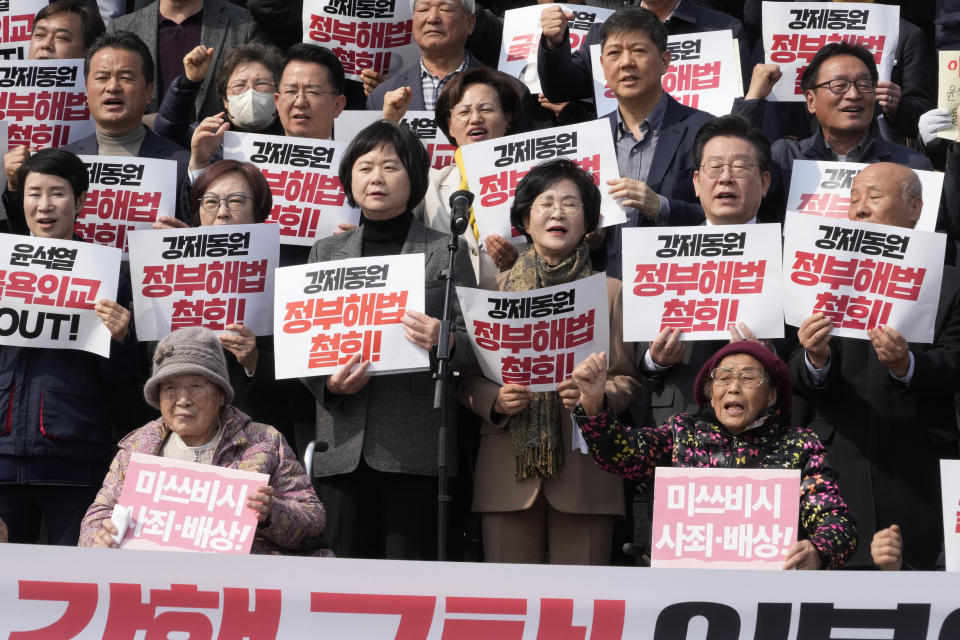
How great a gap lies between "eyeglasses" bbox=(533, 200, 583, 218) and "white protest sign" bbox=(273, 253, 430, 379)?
687 mm

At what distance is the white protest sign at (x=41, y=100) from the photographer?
891cm

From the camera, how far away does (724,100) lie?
351 inches

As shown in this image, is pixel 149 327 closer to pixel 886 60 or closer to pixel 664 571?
pixel 664 571

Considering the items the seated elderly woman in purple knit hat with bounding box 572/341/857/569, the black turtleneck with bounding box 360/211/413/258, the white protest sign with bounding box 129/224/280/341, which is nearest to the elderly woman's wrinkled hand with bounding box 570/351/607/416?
the seated elderly woman in purple knit hat with bounding box 572/341/857/569

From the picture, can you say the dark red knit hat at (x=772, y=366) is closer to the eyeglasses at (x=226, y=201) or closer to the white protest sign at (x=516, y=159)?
the white protest sign at (x=516, y=159)

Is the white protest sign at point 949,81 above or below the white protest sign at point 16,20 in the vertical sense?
below

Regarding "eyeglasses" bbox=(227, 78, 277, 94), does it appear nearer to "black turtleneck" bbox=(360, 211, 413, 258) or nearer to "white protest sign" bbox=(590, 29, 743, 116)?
"white protest sign" bbox=(590, 29, 743, 116)

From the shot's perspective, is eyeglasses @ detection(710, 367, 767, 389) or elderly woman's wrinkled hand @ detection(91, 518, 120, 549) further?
eyeglasses @ detection(710, 367, 767, 389)

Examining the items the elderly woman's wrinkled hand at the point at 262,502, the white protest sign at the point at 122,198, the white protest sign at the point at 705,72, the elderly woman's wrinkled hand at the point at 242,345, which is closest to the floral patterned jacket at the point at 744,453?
the elderly woman's wrinkled hand at the point at 262,502

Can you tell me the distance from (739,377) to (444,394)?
1153mm

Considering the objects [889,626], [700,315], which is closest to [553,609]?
[889,626]

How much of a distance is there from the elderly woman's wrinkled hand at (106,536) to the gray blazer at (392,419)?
3.44 ft

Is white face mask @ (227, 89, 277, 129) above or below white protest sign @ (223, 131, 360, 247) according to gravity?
above

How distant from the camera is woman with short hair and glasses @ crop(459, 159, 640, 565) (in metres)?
6.56
